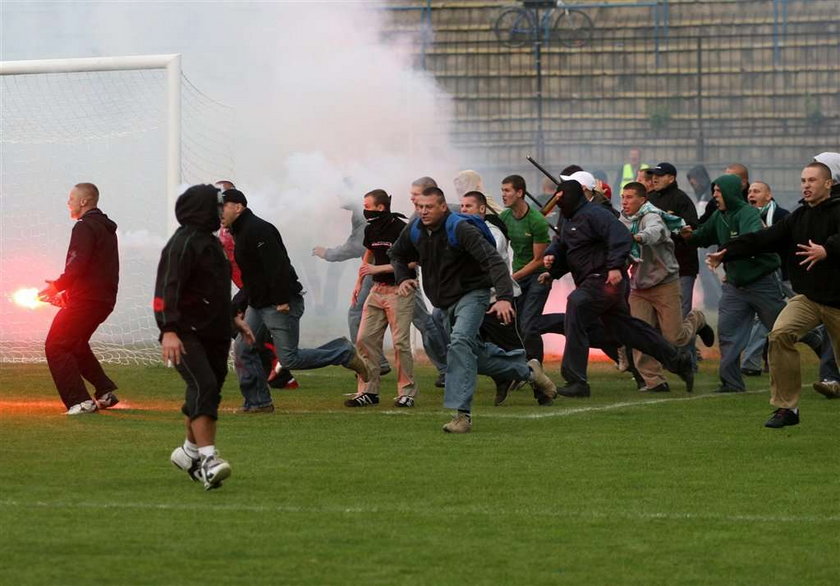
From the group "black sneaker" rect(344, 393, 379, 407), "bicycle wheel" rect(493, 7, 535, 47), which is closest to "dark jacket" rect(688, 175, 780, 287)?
"black sneaker" rect(344, 393, 379, 407)

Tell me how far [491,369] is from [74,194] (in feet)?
10.6

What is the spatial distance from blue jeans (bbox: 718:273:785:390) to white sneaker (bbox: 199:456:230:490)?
20.5 ft

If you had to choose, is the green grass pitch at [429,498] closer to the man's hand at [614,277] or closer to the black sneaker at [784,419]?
the black sneaker at [784,419]

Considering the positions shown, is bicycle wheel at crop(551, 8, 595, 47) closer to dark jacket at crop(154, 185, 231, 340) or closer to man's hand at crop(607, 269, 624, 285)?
man's hand at crop(607, 269, 624, 285)

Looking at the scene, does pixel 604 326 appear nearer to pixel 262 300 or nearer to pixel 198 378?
pixel 262 300

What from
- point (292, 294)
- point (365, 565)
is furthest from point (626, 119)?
point (365, 565)

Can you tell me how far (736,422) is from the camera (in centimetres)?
1159

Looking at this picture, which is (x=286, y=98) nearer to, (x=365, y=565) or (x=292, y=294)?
(x=292, y=294)

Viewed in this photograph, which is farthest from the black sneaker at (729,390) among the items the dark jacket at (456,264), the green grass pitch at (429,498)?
the dark jacket at (456,264)

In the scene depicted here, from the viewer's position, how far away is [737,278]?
529 inches

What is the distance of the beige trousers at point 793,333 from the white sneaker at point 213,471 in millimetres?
3992

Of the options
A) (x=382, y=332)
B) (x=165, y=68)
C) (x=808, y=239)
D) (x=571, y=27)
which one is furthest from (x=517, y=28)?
(x=808, y=239)

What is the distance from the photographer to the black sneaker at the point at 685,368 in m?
13.8

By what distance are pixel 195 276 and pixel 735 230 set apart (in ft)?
19.8
